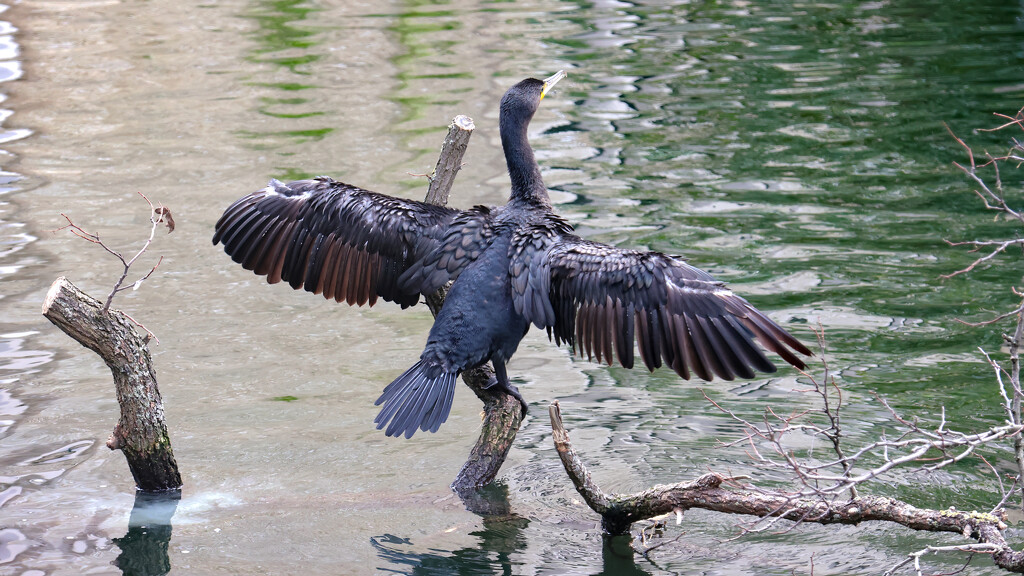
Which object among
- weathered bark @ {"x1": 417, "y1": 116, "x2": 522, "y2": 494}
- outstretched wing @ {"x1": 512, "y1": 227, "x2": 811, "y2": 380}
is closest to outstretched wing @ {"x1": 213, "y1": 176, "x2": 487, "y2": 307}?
weathered bark @ {"x1": 417, "y1": 116, "x2": 522, "y2": 494}

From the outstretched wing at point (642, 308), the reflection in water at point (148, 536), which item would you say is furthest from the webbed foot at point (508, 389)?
the reflection in water at point (148, 536)

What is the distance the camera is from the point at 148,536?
475cm

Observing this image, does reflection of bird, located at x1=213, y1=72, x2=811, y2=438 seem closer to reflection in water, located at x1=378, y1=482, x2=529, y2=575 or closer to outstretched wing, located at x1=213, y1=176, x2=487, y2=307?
outstretched wing, located at x1=213, y1=176, x2=487, y2=307

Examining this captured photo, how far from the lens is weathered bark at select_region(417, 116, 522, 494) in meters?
4.96

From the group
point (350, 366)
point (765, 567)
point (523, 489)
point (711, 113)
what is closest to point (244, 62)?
point (711, 113)

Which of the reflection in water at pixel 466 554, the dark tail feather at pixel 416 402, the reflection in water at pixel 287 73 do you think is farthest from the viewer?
the reflection in water at pixel 287 73

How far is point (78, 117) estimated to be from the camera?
1241 cm

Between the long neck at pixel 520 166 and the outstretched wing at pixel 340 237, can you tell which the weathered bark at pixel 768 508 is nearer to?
the outstretched wing at pixel 340 237

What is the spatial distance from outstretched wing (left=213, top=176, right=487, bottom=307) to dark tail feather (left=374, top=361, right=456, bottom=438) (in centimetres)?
51

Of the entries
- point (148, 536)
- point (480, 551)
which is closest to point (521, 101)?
point (480, 551)

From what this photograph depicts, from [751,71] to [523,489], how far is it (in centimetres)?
903

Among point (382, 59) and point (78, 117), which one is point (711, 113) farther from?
point (78, 117)

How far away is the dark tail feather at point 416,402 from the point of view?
4387 mm

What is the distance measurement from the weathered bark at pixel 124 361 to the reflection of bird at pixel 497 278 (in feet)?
2.75
